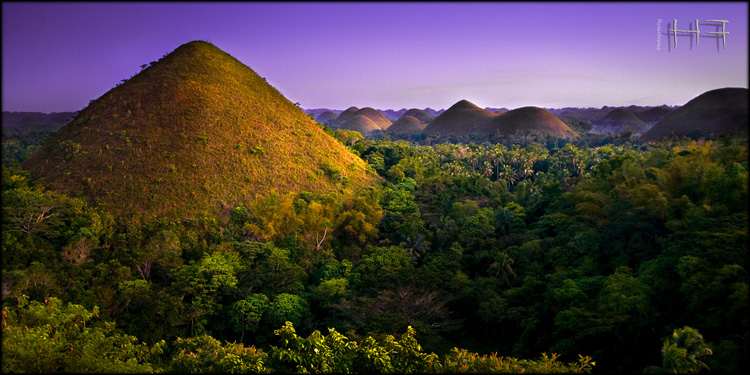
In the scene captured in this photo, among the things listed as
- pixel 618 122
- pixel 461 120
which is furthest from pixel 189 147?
pixel 618 122

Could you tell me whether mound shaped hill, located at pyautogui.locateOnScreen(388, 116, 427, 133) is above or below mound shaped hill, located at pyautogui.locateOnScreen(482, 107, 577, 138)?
above

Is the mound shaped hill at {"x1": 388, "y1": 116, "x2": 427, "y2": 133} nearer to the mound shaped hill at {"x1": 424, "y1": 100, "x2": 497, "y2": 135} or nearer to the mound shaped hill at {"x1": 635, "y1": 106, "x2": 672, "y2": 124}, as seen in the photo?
the mound shaped hill at {"x1": 424, "y1": 100, "x2": 497, "y2": 135}

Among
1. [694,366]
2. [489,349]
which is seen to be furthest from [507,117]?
[694,366]

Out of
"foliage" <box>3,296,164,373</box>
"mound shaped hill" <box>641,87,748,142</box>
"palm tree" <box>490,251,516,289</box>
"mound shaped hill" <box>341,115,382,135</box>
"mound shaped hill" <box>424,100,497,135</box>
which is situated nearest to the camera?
"foliage" <box>3,296,164,373</box>

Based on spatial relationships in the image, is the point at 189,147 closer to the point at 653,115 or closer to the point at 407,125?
the point at 407,125

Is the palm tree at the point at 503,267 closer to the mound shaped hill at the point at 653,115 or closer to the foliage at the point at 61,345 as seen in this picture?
the foliage at the point at 61,345

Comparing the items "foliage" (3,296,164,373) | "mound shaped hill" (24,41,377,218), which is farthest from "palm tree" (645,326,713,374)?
"mound shaped hill" (24,41,377,218)
